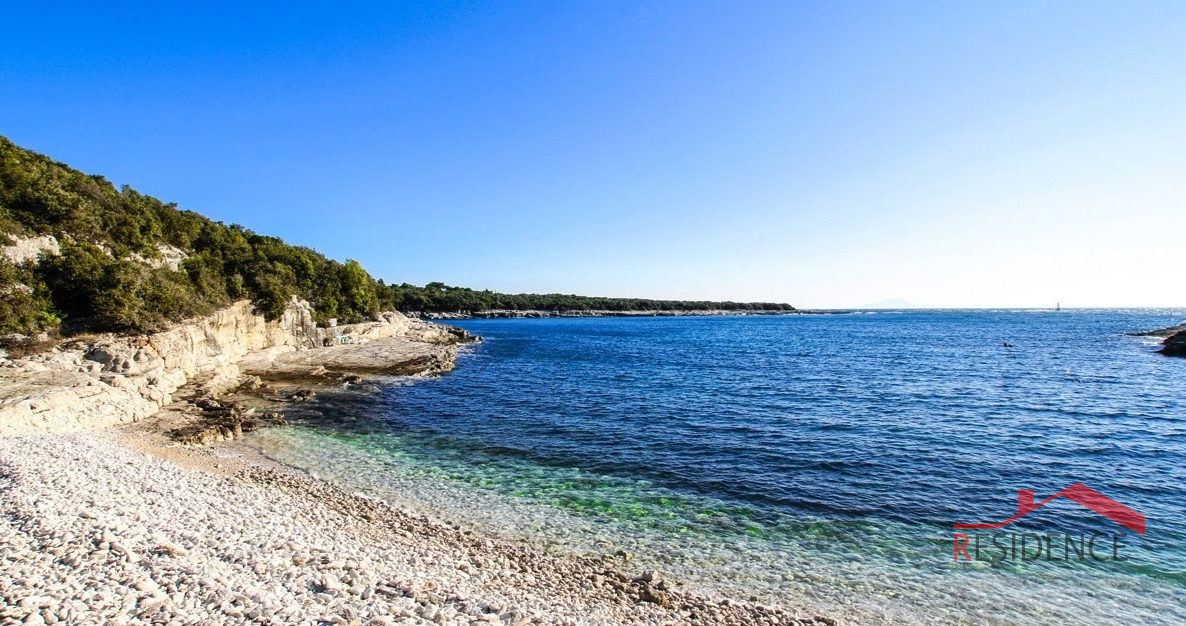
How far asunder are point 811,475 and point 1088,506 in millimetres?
7775

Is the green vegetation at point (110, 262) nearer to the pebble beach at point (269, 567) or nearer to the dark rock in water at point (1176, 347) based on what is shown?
the pebble beach at point (269, 567)

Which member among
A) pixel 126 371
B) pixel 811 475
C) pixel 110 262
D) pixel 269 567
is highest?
pixel 110 262

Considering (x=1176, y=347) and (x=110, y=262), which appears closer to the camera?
(x=110, y=262)

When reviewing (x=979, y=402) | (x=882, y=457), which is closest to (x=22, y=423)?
(x=882, y=457)

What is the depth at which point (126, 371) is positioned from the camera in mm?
27234

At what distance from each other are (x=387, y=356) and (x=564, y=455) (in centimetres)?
3833

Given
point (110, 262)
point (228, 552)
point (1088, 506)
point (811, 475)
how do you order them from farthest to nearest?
point (110, 262) < point (811, 475) < point (1088, 506) < point (228, 552)

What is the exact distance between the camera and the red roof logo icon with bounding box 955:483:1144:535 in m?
13.9

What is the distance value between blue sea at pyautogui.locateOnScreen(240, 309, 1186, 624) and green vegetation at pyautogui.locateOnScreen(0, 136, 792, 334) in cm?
1312

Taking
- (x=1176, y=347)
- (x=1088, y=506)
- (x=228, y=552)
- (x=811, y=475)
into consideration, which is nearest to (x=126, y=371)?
(x=228, y=552)

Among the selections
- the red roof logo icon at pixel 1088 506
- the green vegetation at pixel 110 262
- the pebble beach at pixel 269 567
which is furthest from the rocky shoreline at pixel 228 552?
the red roof logo icon at pixel 1088 506

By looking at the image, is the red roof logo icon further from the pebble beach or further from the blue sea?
the pebble beach

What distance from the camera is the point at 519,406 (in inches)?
1200

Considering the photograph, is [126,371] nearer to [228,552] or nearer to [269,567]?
[228,552]
